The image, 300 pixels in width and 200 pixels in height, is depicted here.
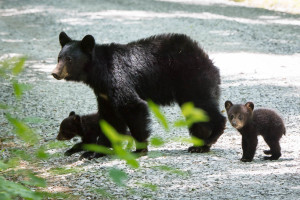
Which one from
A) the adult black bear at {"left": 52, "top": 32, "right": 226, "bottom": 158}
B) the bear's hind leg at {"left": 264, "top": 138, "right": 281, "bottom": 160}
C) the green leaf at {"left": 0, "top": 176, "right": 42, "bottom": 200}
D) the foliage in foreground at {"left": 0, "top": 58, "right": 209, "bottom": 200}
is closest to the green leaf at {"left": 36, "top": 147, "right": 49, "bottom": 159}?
the foliage in foreground at {"left": 0, "top": 58, "right": 209, "bottom": 200}

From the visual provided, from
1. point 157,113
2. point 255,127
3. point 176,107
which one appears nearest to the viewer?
point 157,113

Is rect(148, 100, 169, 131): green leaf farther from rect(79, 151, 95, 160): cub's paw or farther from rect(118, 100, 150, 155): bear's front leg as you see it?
rect(79, 151, 95, 160): cub's paw

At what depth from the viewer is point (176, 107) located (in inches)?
362

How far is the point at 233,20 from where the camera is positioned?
1775cm

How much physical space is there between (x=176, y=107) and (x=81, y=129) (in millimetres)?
2675

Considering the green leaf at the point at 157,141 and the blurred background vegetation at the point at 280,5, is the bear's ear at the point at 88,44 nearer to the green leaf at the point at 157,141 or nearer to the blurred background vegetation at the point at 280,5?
the green leaf at the point at 157,141

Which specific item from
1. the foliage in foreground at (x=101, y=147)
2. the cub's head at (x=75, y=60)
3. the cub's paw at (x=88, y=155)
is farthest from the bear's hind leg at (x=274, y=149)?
the foliage in foreground at (x=101, y=147)

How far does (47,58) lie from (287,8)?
10055 mm

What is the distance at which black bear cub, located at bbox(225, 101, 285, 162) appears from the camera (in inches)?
227

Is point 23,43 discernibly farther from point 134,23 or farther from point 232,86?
point 232,86

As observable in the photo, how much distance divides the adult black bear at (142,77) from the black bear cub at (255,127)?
1.36 feet

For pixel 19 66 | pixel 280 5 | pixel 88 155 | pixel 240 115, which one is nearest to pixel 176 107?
pixel 88 155

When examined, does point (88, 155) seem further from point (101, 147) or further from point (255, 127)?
point (101, 147)

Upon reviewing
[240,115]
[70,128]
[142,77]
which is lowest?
[70,128]
